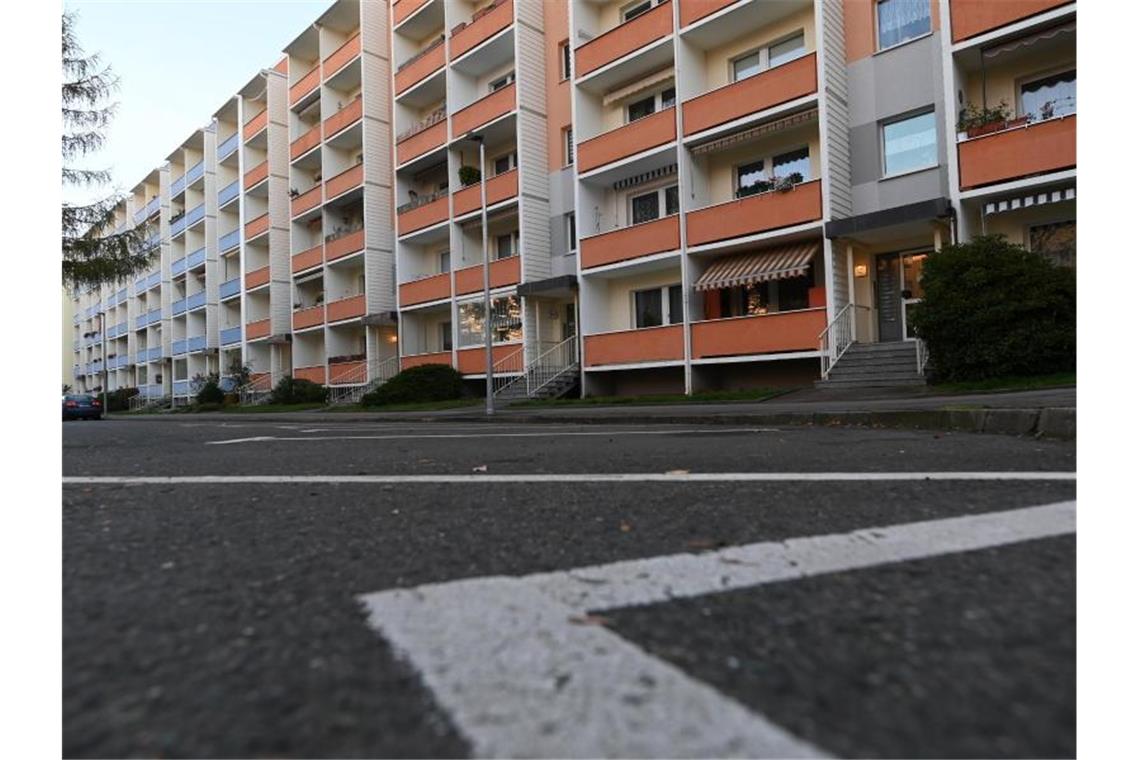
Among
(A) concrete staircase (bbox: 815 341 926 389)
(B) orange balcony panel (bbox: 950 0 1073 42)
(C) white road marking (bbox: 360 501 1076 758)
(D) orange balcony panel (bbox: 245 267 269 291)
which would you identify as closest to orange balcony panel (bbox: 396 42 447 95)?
(D) orange balcony panel (bbox: 245 267 269 291)

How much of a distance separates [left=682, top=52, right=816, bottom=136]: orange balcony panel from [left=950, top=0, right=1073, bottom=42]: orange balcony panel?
298cm

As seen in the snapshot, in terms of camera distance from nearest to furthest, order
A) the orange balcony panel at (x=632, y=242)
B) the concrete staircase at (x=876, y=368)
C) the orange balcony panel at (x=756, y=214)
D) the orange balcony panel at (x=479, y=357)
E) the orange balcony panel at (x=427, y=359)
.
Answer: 1. the concrete staircase at (x=876, y=368)
2. the orange balcony panel at (x=756, y=214)
3. the orange balcony panel at (x=632, y=242)
4. the orange balcony panel at (x=479, y=357)
5. the orange balcony panel at (x=427, y=359)

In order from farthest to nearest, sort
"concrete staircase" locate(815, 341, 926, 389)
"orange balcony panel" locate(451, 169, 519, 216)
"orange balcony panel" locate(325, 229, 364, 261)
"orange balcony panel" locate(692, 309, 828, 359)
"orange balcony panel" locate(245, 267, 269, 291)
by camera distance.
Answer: "orange balcony panel" locate(245, 267, 269, 291)
"orange balcony panel" locate(325, 229, 364, 261)
"orange balcony panel" locate(451, 169, 519, 216)
"orange balcony panel" locate(692, 309, 828, 359)
"concrete staircase" locate(815, 341, 926, 389)

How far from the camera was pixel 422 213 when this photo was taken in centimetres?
2608

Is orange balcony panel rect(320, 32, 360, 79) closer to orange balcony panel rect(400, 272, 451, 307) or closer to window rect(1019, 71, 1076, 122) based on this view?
orange balcony panel rect(400, 272, 451, 307)

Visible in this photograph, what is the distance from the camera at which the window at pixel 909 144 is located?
1499cm

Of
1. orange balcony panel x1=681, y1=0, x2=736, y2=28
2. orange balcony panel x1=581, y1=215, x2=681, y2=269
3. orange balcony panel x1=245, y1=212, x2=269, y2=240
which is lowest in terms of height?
orange balcony panel x1=581, y1=215, x2=681, y2=269

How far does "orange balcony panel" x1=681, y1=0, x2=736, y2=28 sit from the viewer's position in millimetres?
17281

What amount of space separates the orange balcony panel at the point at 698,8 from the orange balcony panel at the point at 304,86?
2208 centimetres

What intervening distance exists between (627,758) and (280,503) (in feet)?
9.24

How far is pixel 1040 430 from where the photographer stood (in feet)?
18.8

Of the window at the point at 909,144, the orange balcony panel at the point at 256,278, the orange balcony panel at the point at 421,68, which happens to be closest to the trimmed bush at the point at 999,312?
the window at the point at 909,144

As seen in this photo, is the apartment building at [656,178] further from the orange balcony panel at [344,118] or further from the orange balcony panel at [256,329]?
the orange balcony panel at [256,329]

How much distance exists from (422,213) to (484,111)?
4.88m
